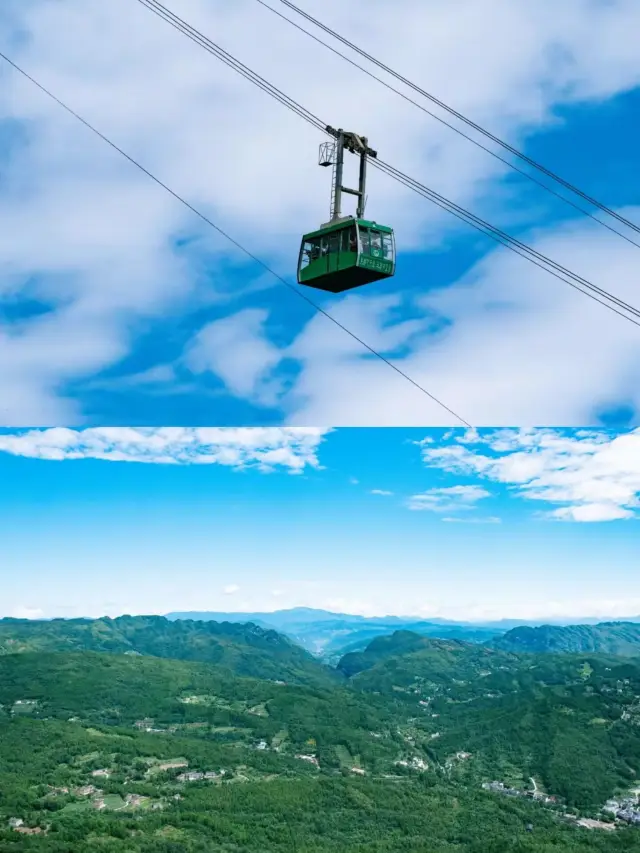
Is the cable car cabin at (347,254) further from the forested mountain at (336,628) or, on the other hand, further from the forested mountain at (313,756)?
the forested mountain at (336,628)

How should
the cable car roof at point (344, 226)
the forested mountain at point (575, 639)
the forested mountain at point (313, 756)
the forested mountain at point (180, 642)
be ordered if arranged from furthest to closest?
the forested mountain at point (575, 639) < the forested mountain at point (180, 642) < the forested mountain at point (313, 756) < the cable car roof at point (344, 226)

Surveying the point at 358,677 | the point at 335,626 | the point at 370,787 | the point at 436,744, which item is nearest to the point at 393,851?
the point at 370,787

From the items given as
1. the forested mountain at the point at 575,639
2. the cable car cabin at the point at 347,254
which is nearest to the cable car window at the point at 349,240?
the cable car cabin at the point at 347,254

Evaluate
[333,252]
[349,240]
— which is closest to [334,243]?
[333,252]

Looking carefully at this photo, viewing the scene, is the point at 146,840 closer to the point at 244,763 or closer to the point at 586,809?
the point at 244,763

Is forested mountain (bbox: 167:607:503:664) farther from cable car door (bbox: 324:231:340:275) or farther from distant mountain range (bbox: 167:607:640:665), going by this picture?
cable car door (bbox: 324:231:340:275)

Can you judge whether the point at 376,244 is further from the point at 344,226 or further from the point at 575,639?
the point at 575,639

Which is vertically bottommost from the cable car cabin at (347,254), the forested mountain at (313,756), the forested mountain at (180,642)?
the forested mountain at (313,756)
